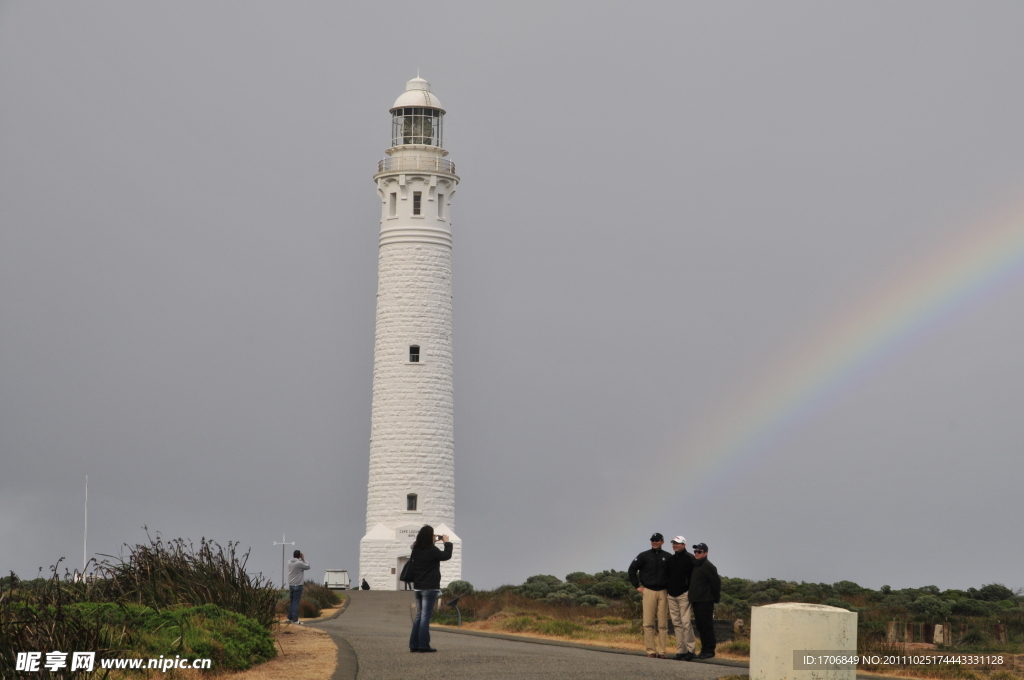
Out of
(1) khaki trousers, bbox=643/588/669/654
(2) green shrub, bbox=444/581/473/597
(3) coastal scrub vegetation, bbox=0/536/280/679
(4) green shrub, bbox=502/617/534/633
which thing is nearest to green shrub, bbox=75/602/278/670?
(3) coastal scrub vegetation, bbox=0/536/280/679

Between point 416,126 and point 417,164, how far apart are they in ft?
7.10

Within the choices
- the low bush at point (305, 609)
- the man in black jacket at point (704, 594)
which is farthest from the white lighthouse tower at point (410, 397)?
the man in black jacket at point (704, 594)

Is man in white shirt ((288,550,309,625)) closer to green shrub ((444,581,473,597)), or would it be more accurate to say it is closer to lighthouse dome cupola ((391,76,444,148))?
green shrub ((444,581,473,597))

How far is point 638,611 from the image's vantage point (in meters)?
31.0

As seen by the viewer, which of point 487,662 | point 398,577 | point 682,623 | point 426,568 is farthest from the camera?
point 398,577

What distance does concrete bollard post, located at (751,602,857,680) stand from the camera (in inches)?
522

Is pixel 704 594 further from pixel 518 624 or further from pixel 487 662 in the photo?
pixel 518 624

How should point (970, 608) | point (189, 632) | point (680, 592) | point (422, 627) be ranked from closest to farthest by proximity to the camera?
point (189, 632)
point (422, 627)
point (680, 592)
point (970, 608)

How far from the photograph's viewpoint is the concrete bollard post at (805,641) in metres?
13.3

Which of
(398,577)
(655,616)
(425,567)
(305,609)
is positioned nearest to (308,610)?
(305,609)

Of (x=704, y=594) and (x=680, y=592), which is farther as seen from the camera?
(x=680, y=592)

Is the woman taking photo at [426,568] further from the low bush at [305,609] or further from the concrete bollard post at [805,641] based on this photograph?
the low bush at [305,609]

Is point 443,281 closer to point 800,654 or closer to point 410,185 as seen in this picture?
point 410,185

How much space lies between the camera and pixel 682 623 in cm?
2034
